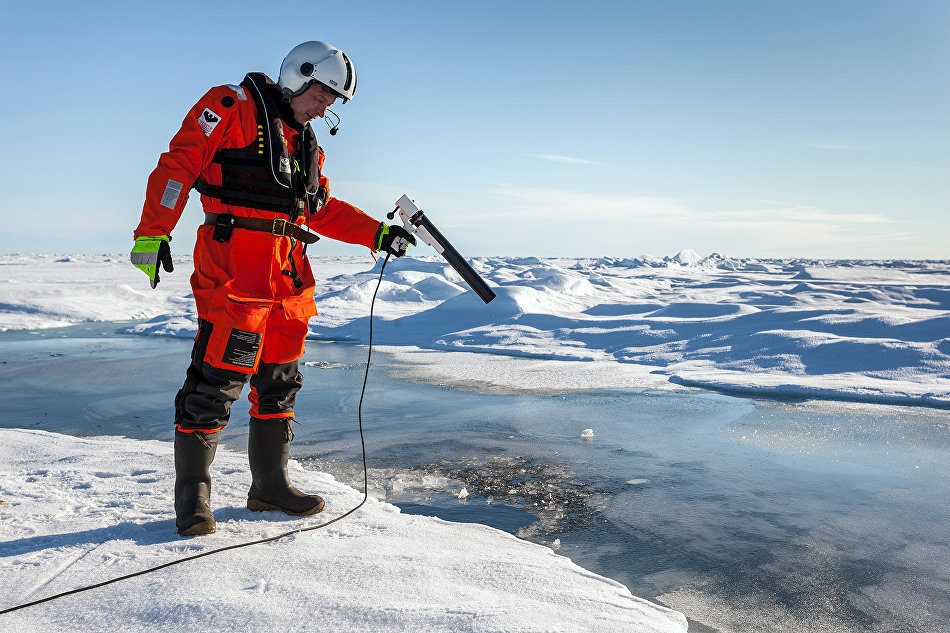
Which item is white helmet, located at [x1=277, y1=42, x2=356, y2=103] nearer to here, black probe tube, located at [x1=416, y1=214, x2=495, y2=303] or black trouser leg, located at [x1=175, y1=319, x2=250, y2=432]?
black probe tube, located at [x1=416, y1=214, x2=495, y2=303]

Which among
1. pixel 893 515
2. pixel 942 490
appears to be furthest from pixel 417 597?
pixel 942 490

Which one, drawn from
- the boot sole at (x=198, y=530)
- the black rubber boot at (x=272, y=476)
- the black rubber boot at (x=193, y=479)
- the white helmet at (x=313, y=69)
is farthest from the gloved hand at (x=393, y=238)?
the boot sole at (x=198, y=530)

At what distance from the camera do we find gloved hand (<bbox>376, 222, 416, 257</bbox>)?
231 cm

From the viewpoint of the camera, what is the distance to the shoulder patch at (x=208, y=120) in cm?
183

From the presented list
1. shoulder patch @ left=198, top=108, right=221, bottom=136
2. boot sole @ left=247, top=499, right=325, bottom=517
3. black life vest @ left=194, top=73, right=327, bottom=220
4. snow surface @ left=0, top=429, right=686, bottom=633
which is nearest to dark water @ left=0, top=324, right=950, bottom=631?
snow surface @ left=0, top=429, right=686, bottom=633

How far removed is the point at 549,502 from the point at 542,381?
3398 mm

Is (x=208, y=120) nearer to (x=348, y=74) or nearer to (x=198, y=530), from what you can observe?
(x=348, y=74)

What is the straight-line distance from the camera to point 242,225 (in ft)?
6.24

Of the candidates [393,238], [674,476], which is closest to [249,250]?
[393,238]

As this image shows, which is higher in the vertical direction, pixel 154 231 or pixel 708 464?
pixel 154 231

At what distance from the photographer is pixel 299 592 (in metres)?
1.45

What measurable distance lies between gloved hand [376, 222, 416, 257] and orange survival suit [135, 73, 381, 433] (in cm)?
33

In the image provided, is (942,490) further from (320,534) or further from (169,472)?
(169,472)

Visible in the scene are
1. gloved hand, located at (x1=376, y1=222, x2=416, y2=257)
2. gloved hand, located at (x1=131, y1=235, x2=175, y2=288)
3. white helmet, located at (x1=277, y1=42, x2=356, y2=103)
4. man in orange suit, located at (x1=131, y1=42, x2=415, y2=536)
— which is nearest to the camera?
gloved hand, located at (x1=131, y1=235, x2=175, y2=288)
